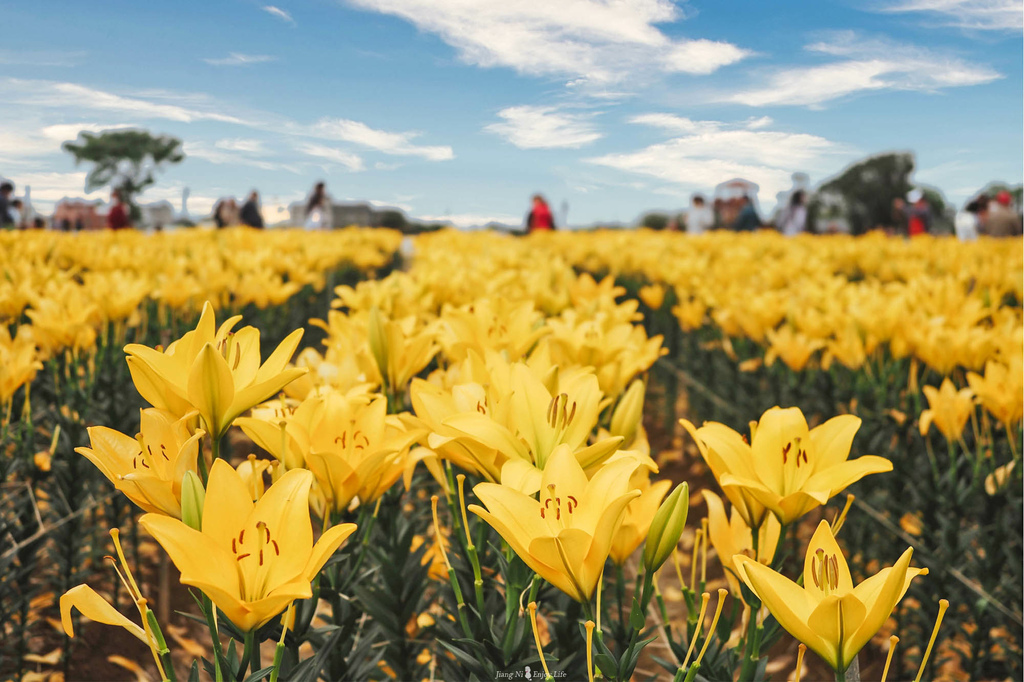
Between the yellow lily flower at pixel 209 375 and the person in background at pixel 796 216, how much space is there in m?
15.7

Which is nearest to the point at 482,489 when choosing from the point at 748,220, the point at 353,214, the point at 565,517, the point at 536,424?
the point at 565,517

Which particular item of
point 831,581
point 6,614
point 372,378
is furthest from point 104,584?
point 831,581

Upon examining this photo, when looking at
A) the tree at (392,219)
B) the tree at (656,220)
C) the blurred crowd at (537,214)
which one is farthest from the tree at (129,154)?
the tree at (656,220)

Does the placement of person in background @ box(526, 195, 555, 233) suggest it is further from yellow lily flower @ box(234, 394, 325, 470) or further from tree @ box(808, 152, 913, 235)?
tree @ box(808, 152, 913, 235)

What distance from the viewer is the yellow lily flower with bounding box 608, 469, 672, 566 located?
116 centimetres

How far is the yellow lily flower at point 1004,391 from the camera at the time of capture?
6.87ft

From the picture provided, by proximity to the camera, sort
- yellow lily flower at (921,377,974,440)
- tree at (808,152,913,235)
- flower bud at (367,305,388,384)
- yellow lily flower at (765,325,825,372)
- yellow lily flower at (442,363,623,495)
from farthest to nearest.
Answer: tree at (808,152,913,235) → yellow lily flower at (765,325,825,372) → yellow lily flower at (921,377,974,440) → flower bud at (367,305,388,384) → yellow lily flower at (442,363,623,495)

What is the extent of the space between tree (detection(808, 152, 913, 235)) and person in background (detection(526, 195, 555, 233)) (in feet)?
82.4

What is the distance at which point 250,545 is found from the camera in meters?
0.93

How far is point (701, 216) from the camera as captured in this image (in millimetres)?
16250

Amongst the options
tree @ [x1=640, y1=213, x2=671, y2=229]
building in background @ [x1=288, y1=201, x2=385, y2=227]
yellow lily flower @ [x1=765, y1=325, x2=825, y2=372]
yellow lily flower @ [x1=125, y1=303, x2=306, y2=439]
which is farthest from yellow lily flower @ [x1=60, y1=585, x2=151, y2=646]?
tree @ [x1=640, y1=213, x2=671, y2=229]

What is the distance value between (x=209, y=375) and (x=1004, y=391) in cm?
222

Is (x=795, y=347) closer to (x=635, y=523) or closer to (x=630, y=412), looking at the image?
(x=630, y=412)

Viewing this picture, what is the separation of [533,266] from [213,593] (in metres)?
4.76
